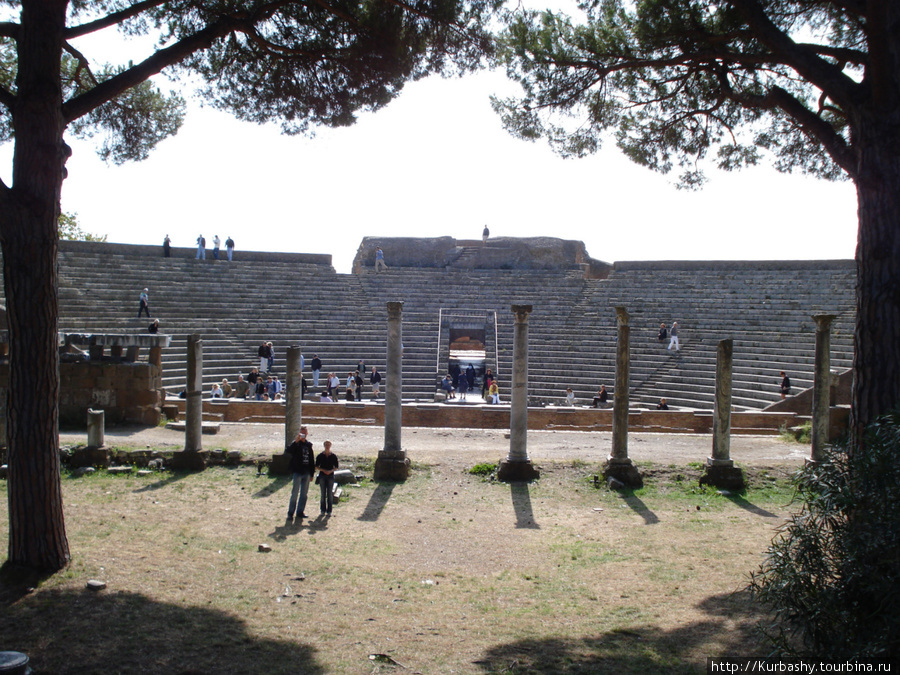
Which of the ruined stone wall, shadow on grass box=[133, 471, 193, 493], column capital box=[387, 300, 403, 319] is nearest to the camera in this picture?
shadow on grass box=[133, 471, 193, 493]

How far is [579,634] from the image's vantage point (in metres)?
5.30

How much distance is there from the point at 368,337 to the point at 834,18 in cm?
1608

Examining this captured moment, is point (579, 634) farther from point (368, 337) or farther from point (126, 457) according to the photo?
point (368, 337)

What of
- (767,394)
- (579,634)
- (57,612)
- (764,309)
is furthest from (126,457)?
(764,309)

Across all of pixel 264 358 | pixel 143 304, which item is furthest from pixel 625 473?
pixel 143 304

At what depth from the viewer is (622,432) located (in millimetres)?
10312

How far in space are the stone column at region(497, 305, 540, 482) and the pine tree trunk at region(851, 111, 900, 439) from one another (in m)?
5.28

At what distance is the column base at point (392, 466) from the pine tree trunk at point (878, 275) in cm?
618

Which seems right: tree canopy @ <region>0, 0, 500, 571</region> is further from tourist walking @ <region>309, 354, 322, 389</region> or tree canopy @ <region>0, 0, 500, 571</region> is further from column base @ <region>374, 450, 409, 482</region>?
tourist walking @ <region>309, 354, 322, 389</region>

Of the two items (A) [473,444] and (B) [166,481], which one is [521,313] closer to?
(A) [473,444]

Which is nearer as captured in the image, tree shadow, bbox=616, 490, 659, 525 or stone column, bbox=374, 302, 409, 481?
tree shadow, bbox=616, 490, 659, 525

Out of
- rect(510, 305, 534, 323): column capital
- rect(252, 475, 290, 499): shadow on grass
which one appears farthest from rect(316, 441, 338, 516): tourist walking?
rect(510, 305, 534, 323): column capital

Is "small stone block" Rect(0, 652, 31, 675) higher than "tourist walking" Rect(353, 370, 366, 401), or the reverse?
"tourist walking" Rect(353, 370, 366, 401)

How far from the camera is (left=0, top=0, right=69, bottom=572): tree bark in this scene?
5895 mm
